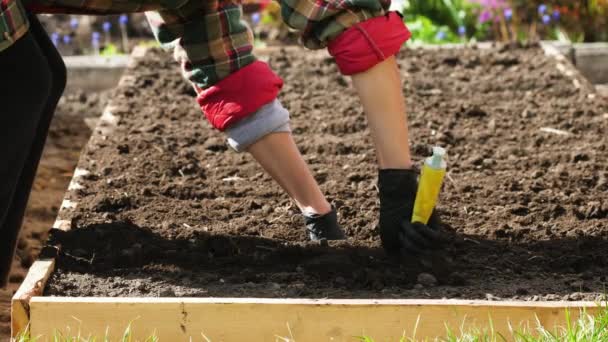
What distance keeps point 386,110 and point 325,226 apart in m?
0.50

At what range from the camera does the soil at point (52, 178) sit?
13.2 feet

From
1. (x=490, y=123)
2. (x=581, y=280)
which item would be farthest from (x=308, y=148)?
(x=581, y=280)

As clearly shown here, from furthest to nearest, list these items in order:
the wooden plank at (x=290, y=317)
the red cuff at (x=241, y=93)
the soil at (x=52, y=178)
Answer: the soil at (x=52, y=178), the red cuff at (x=241, y=93), the wooden plank at (x=290, y=317)

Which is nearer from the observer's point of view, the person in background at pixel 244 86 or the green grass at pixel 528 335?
the green grass at pixel 528 335

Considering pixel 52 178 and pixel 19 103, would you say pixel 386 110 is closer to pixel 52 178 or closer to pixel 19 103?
pixel 19 103

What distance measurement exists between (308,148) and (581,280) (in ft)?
5.36

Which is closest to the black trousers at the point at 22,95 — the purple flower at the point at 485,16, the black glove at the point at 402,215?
the black glove at the point at 402,215

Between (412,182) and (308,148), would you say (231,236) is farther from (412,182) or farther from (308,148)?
(308,148)

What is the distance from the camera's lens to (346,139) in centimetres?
465

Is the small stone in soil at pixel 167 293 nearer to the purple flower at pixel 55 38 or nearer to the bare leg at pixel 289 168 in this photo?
the bare leg at pixel 289 168

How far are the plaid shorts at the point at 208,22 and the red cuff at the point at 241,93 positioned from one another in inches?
1.1

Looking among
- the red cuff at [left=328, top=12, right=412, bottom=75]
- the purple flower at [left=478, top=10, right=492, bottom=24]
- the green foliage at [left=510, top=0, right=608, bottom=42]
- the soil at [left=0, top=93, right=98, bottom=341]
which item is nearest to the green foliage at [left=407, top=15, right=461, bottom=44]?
the purple flower at [left=478, top=10, right=492, bottom=24]

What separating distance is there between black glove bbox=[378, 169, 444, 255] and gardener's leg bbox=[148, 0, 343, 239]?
337mm

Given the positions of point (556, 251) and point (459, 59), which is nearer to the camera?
point (556, 251)
